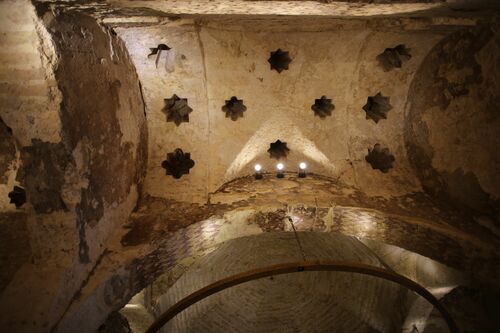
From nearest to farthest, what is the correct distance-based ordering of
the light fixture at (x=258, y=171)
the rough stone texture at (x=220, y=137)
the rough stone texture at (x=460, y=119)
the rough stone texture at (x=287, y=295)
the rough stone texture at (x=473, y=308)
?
the rough stone texture at (x=220, y=137)
the rough stone texture at (x=460, y=119)
the light fixture at (x=258, y=171)
the rough stone texture at (x=473, y=308)
the rough stone texture at (x=287, y=295)

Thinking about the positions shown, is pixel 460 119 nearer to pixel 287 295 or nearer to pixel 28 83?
pixel 28 83

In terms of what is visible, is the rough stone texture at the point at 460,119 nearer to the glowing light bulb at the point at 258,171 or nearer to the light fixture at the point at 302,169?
the light fixture at the point at 302,169

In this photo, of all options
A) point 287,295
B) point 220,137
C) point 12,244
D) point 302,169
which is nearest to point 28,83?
point 12,244

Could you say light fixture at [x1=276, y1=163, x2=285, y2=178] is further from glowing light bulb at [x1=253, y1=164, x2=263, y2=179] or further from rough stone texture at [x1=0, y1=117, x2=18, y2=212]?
rough stone texture at [x1=0, y1=117, x2=18, y2=212]

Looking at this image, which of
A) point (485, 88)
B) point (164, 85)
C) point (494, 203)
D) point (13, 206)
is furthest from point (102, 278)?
point (485, 88)

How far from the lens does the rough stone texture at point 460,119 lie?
3.69m

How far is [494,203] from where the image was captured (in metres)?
3.75

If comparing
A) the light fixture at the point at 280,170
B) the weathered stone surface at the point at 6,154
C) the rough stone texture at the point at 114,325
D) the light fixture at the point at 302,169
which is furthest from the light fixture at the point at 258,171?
the weathered stone surface at the point at 6,154

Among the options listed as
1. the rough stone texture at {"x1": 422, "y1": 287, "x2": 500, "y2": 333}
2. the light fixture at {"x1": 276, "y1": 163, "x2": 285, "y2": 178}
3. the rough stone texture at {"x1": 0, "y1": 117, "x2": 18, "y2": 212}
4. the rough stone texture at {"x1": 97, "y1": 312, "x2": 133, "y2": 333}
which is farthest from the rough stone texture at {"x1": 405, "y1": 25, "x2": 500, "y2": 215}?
the rough stone texture at {"x1": 0, "y1": 117, "x2": 18, "y2": 212}

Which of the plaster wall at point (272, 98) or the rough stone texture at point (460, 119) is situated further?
the plaster wall at point (272, 98)

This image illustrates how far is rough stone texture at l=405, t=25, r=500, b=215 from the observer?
3686mm

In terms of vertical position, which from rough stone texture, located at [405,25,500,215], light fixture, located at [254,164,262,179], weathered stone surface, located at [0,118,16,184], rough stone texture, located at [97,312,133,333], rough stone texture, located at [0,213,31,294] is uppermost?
rough stone texture, located at [405,25,500,215]

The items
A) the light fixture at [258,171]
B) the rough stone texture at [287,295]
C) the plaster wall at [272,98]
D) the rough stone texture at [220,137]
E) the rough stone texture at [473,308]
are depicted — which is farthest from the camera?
the rough stone texture at [287,295]

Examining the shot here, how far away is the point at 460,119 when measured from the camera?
157 inches
